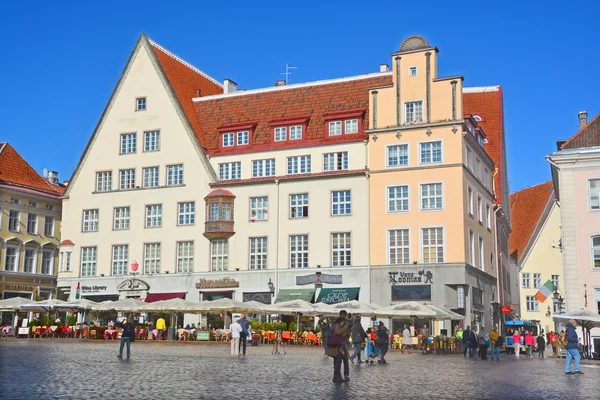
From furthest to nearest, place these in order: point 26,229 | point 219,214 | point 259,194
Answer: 1. point 26,229
2. point 219,214
3. point 259,194

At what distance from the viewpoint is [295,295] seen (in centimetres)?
4850

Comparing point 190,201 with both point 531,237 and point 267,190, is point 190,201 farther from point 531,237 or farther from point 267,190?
point 531,237

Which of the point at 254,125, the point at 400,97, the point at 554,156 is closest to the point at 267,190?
the point at 254,125

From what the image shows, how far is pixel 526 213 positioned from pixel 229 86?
131 feet

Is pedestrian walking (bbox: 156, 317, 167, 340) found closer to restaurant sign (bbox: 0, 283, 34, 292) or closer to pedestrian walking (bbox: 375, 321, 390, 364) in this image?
restaurant sign (bbox: 0, 283, 34, 292)

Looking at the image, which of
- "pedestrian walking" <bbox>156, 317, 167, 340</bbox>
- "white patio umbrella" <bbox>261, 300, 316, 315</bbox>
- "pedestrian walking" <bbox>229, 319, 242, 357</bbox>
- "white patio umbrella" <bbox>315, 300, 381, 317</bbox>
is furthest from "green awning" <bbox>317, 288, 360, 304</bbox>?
"pedestrian walking" <bbox>229, 319, 242, 357</bbox>

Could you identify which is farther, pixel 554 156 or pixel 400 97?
pixel 400 97

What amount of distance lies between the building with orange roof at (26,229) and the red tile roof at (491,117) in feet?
116

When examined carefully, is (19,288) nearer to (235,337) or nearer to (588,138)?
(235,337)

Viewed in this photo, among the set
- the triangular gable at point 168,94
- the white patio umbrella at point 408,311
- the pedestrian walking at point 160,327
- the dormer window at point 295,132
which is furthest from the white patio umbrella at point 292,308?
the triangular gable at point 168,94

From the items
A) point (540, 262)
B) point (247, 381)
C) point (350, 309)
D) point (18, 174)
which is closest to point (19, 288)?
point (18, 174)

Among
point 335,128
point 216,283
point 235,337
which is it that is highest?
point 335,128

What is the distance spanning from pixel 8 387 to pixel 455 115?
120 ft

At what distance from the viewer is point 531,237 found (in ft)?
254
